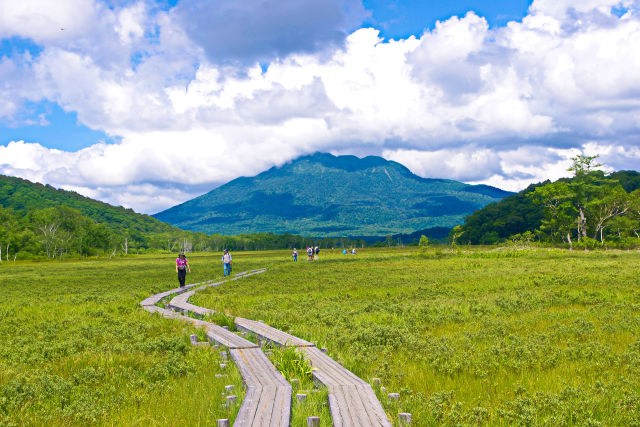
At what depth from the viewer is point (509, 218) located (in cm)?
15962

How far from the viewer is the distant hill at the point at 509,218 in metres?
155

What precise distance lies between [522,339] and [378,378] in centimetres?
521

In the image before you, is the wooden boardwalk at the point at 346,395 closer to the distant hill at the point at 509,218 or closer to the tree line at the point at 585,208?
the tree line at the point at 585,208

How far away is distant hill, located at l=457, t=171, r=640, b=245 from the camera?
6117 inches

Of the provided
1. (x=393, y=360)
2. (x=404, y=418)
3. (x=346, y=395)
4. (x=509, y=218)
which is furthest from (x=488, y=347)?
(x=509, y=218)

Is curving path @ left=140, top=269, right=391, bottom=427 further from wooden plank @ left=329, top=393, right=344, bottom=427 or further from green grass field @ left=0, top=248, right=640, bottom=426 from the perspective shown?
green grass field @ left=0, top=248, right=640, bottom=426

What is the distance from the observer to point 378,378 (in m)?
8.58

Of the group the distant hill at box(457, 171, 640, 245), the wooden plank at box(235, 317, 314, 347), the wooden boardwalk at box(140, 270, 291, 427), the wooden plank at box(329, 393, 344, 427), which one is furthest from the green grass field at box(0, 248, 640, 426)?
the distant hill at box(457, 171, 640, 245)

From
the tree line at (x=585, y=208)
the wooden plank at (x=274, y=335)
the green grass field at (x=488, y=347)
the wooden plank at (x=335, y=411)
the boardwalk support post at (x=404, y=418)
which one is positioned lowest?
the green grass field at (x=488, y=347)

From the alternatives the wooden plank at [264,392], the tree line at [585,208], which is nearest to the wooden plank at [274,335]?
the wooden plank at [264,392]

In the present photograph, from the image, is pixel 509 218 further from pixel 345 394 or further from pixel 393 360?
pixel 345 394

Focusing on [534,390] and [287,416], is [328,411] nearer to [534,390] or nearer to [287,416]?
[287,416]

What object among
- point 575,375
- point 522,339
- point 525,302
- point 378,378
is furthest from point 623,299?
point 378,378

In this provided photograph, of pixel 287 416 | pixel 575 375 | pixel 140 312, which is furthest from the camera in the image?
pixel 140 312
